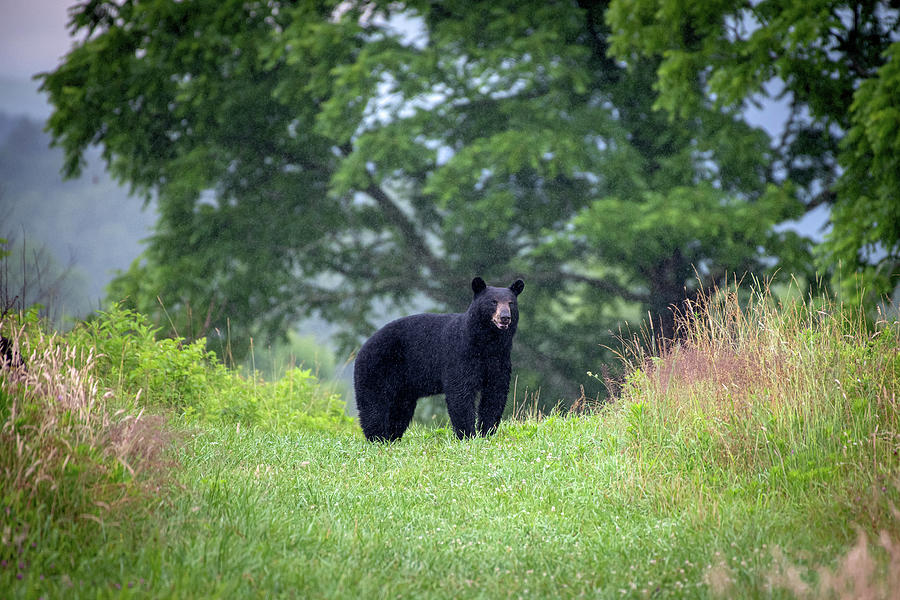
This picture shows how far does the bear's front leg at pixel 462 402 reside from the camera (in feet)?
23.6

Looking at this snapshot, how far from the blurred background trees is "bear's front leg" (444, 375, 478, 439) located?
4.87 meters

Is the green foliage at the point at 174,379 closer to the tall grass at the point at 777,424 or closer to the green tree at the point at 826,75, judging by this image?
the tall grass at the point at 777,424

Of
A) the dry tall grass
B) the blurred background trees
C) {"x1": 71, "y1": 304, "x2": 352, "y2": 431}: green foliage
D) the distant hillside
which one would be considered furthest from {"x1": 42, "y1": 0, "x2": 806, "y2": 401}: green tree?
the distant hillside

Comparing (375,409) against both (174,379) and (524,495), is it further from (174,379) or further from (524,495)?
(524,495)

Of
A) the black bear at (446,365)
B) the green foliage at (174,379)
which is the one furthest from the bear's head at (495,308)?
the green foliage at (174,379)

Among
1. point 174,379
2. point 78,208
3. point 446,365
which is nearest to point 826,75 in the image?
point 446,365

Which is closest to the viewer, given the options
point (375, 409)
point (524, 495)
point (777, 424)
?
point (777, 424)

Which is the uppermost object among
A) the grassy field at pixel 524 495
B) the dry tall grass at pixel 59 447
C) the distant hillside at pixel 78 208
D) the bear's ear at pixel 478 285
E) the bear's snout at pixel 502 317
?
the distant hillside at pixel 78 208

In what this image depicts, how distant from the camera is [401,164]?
42.4 feet

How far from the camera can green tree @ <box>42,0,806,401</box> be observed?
12.1 metres

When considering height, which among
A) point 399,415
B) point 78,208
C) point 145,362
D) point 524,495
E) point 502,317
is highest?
point 78,208

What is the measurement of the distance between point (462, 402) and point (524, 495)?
6.27ft

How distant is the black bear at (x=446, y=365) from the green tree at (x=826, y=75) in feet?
16.1

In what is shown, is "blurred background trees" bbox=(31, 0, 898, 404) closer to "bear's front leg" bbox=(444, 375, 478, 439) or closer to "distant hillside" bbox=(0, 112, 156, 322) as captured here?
"bear's front leg" bbox=(444, 375, 478, 439)
